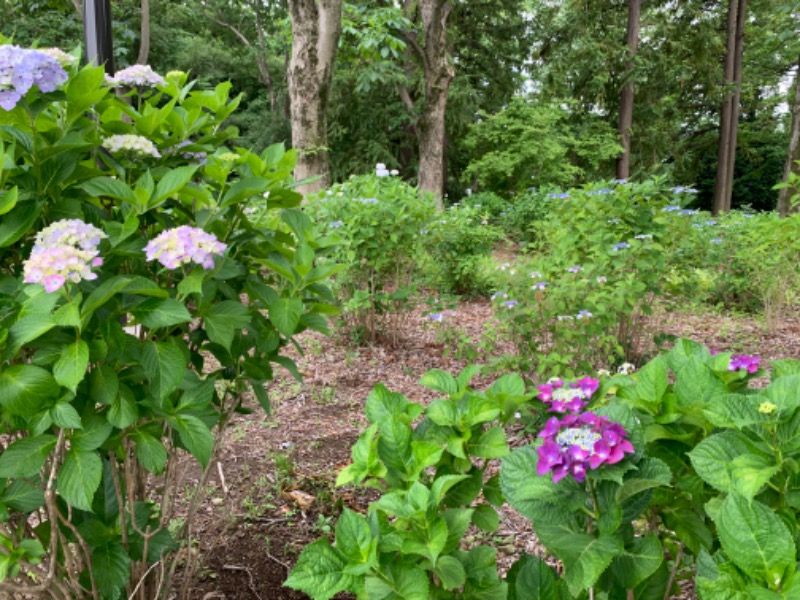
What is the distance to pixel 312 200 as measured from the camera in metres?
4.81

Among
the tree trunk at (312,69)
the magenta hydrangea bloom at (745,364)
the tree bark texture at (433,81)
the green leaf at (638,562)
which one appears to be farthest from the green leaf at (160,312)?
the tree bark texture at (433,81)

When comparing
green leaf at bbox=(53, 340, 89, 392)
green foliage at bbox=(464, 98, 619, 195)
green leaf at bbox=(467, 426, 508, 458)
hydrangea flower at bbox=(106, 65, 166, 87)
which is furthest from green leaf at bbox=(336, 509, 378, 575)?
green foliage at bbox=(464, 98, 619, 195)

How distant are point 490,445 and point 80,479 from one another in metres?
0.72

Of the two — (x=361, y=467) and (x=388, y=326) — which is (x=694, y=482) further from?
(x=388, y=326)

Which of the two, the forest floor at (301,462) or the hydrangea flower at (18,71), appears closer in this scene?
the hydrangea flower at (18,71)

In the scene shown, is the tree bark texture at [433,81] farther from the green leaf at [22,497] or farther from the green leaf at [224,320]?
the green leaf at [22,497]

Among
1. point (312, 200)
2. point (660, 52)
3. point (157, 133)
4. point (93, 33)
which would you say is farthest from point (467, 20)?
point (157, 133)

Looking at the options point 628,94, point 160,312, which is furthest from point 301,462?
point 628,94

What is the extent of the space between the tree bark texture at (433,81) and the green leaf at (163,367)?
9.13 meters

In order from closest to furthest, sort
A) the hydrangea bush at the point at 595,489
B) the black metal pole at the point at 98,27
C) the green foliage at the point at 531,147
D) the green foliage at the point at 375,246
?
the hydrangea bush at the point at 595,489 < the black metal pole at the point at 98,27 < the green foliage at the point at 375,246 < the green foliage at the point at 531,147

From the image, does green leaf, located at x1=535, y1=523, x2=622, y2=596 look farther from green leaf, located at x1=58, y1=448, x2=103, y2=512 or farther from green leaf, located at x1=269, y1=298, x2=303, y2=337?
green leaf, located at x1=58, y1=448, x2=103, y2=512

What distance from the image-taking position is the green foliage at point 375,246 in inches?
164

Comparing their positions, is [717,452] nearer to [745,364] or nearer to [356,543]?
[745,364]

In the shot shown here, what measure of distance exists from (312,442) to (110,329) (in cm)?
202
